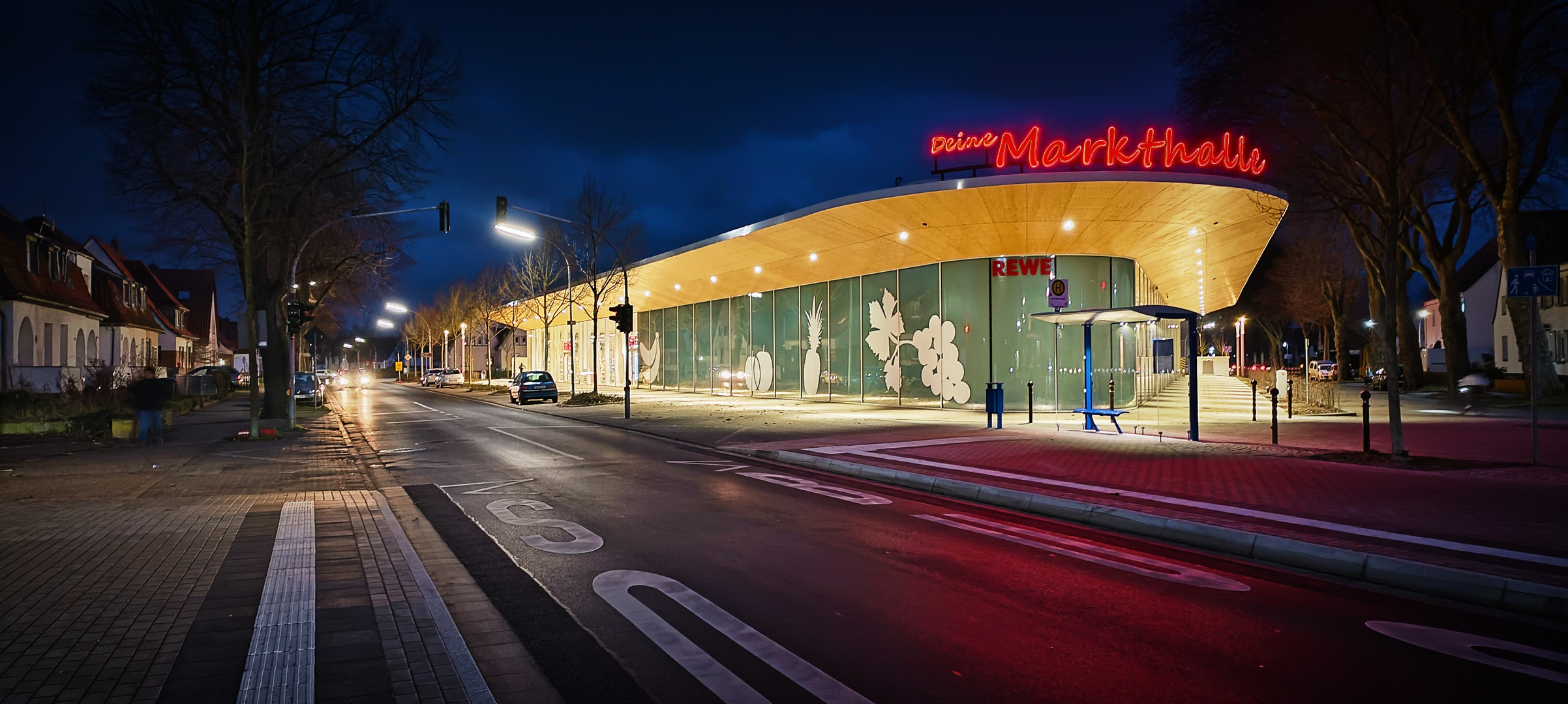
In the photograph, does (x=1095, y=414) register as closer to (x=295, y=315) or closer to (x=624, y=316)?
(x=624, y=316)

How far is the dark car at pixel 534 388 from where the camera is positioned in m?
37.3

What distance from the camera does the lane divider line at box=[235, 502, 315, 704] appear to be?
162 inches

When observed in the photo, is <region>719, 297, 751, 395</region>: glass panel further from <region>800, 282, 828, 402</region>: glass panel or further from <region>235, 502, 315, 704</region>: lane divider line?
<region>235, 502, 315, 704</region>: lane divider line

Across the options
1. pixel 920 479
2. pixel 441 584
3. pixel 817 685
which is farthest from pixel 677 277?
pixel 817 685

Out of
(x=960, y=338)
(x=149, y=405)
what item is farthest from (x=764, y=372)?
(x=149, y=405)

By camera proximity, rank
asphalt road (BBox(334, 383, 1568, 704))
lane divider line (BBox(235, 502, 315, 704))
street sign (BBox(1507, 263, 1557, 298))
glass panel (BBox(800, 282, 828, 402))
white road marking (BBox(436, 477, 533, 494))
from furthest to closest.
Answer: glass panel (BBox(800, 282, 828, 402)), street sign (BBox(1507, 263, 1557, 298)), white road marking (BBox(436, 477, 533, 494)), asphalt road (BBox(334, 383, 1568, 704)), lane divider line (BBox(235, 502, 315, 704))

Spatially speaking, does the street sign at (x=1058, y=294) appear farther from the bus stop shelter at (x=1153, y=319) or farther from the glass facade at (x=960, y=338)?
the glass facade at (x=960, y=338)

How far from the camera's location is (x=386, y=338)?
170 meters

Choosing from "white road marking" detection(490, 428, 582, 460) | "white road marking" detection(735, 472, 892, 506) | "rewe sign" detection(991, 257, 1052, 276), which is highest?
"rewe sign" detection(991, 257, 1052, 276)

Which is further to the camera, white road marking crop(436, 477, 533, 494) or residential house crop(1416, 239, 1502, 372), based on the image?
residential house crop(1416, 239, 1502, 372)

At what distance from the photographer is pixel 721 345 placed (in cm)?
4253

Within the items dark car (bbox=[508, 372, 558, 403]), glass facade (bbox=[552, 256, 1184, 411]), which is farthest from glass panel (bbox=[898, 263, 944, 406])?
dark car (bbox=[508, 372, 558, 403])

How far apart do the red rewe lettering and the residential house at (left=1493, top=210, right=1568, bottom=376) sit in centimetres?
3427

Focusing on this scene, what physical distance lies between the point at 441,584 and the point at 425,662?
1981mm
